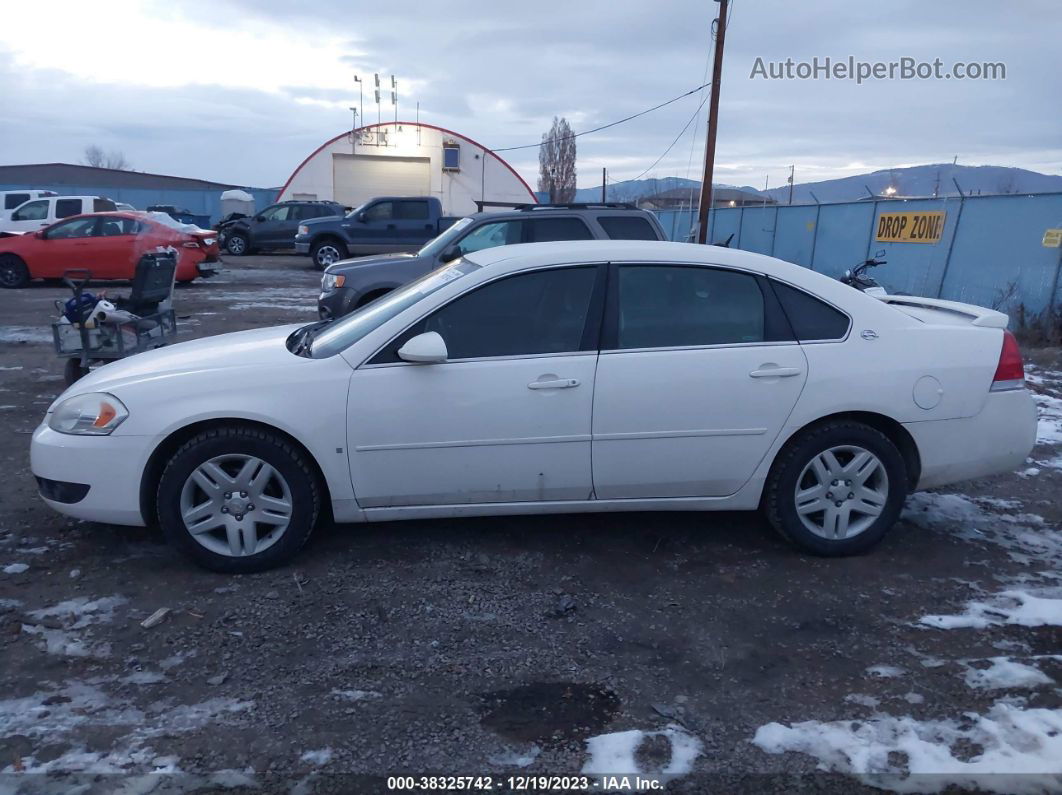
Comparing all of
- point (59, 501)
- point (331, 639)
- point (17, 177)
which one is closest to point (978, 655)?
point (331, 639)

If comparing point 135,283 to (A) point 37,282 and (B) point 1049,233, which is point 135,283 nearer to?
(B) point 1049,233

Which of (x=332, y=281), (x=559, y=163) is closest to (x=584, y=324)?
(x=332, y=281)

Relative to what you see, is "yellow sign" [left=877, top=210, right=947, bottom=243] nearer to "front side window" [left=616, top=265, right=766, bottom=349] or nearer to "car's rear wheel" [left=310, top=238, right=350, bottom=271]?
"front side window" [left=616, top=265, right=766, bottom=349]

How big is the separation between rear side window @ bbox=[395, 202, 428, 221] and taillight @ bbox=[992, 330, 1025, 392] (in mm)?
18929

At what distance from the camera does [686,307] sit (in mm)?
4375

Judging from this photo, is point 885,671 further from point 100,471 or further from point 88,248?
point 88,248

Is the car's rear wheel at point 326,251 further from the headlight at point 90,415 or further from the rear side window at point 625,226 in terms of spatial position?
the headlight at point 90,415

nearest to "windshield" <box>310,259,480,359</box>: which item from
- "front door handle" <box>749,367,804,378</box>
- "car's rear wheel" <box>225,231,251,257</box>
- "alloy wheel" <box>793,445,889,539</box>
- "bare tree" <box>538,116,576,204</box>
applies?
"front door handle" <box>749,367,804,378</box>

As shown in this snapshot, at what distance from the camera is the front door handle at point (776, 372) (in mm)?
4246

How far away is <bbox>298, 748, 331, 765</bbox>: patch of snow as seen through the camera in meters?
2.82

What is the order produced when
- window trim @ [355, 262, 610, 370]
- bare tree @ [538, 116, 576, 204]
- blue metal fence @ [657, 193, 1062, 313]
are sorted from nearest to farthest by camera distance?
window trim @ [355, 262, 610, 370] < blue metal fence @ [657, 193, 1062, 313] < bare tree @ [538, 116, 576, 204]

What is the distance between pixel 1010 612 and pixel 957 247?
12.5m

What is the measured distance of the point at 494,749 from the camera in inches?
113

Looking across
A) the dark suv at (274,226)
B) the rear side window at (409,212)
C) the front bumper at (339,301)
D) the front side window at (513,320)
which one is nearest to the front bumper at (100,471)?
the front side window at (513,320)
